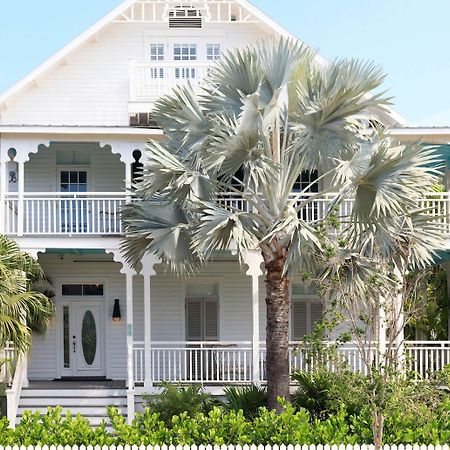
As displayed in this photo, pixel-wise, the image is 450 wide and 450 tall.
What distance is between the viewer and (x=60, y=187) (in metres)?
18.8

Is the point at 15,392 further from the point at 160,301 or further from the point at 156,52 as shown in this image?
the point at 156,52

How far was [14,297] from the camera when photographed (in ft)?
43.6

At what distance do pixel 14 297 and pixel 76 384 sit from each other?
A: 477 centimetres

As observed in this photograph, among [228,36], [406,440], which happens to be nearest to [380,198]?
[406,440]

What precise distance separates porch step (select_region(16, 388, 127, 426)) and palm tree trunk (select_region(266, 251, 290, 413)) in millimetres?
4241

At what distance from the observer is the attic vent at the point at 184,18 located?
18.9 meters

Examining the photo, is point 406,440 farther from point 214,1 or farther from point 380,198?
point 214,1

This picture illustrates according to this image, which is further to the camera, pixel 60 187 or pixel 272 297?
pixel 60 187

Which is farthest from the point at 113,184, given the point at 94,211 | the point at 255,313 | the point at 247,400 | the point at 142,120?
the point at 247,400

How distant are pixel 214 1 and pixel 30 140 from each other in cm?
601

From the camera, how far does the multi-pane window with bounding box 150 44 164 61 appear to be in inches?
754

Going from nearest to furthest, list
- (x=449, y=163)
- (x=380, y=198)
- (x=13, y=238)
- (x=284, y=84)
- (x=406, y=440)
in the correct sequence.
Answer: (x=406, y=440) → (x=380, y=198) → (x=284, y=84) → (x=13, y=238) → (x=449, y=163)

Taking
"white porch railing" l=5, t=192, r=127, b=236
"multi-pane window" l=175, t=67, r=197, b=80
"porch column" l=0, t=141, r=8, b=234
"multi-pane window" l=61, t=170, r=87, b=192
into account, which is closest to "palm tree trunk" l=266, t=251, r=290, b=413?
"white porch railing" l=5, t=192, r=127, b=236

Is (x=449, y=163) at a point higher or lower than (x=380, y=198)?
higher
